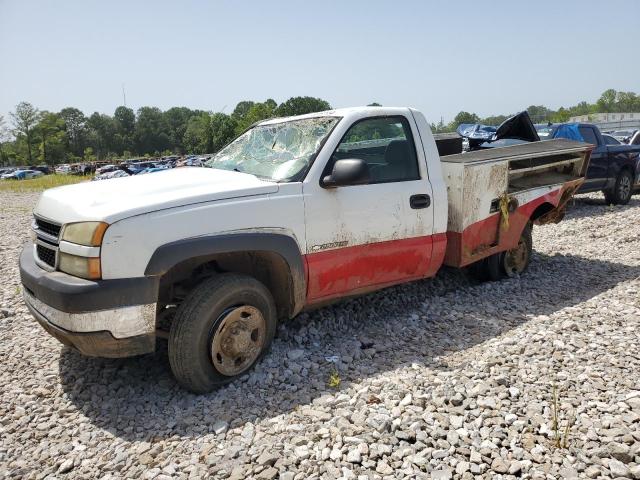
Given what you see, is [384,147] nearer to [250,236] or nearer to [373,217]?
[373,217]

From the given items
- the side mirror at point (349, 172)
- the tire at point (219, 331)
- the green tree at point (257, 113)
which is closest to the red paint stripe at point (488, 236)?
the side mirror at point (349, 172)

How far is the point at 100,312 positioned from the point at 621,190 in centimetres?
1160

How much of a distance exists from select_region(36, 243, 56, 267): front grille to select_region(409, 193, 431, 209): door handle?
109 inches

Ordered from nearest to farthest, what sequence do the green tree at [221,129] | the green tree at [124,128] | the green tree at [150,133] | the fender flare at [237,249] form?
the fender flare at [237,249], the green tree at [221,129], the green tree at [124,128], the green tree at [150,133]

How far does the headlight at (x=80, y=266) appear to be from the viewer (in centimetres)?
292

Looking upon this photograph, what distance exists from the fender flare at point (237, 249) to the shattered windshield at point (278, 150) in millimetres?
522

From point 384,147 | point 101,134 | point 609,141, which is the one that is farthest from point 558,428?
point 101,134

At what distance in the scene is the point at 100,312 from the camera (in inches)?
116

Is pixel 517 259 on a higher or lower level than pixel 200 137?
lower

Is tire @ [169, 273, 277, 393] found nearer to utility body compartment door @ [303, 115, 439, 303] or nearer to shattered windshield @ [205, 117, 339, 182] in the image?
utility body compartment door @ [303, 115, 439, 303]

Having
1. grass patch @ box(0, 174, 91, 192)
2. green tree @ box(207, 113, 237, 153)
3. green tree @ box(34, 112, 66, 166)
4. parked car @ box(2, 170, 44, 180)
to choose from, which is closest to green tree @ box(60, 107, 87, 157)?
green tree @ box(34, 112, 66, 166)

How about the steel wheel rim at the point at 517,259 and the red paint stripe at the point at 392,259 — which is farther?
the steel wheel rim at the point at 517,259

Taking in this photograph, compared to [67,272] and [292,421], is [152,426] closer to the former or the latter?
[292,421]

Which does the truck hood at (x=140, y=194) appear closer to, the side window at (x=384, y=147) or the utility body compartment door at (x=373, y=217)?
the utility body compartment door at (x=373, y=217)
